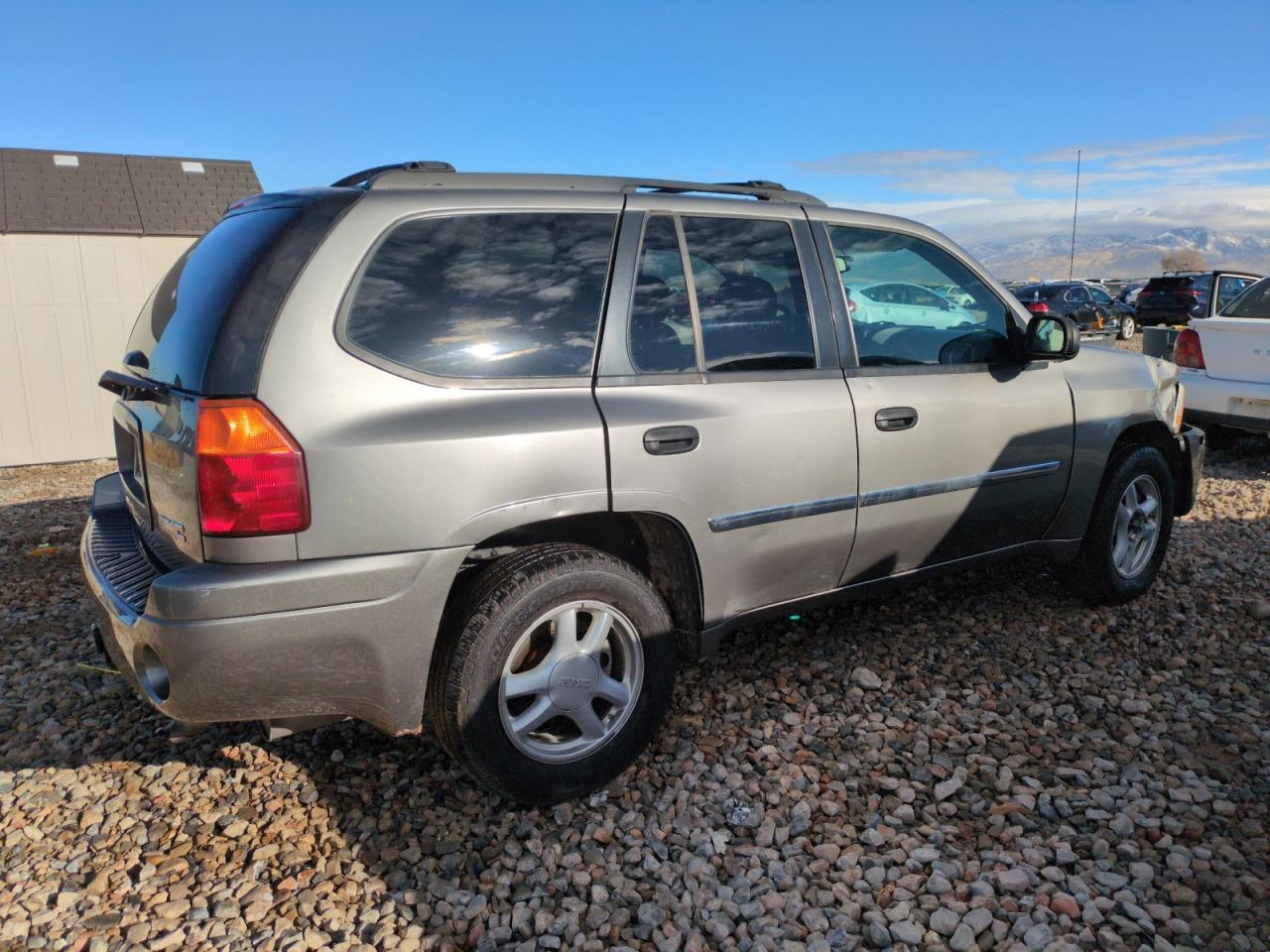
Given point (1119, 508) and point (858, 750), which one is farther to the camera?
point (1119, 508)

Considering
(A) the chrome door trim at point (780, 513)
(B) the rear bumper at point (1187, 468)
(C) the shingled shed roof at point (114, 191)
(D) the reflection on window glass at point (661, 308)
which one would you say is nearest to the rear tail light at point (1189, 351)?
(B) the rear bumper at point (1187, 468)

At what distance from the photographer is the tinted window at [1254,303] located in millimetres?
7544

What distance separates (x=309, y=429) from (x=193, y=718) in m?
0.84

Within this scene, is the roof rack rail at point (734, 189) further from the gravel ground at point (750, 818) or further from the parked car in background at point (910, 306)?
the gravel ground at point (750, 818)

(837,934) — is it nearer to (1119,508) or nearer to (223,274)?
(223,274)

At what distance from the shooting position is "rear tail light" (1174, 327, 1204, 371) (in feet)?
25.1

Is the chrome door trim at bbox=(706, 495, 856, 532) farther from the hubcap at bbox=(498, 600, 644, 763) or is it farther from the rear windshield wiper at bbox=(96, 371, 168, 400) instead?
the rear windshield wiper at bbox=(96, 371, 168, 400)

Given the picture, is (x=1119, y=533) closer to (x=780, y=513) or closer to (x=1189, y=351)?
(x=780, y=513)

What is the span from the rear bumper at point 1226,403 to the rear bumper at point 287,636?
23.3 ft

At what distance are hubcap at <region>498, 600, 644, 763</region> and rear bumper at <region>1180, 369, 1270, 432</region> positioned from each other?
6.51 m

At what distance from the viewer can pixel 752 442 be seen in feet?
10.1

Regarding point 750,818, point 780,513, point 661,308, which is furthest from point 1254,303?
point 750,818

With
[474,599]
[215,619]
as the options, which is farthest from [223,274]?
[474,599]

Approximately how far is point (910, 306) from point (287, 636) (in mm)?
2723
